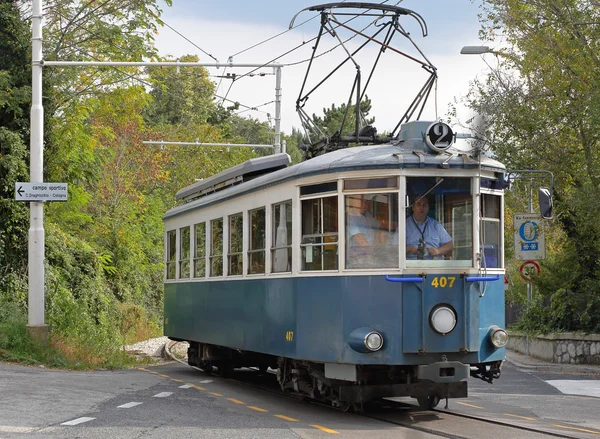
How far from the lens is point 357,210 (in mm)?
11617

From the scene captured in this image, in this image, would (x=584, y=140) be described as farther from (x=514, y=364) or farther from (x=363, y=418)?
(x=363, y=418)

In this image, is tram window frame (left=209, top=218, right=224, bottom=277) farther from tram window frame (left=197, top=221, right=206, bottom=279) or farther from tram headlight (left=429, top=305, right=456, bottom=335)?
tram headlight (left=429, top=305, right=456, bottom=335)

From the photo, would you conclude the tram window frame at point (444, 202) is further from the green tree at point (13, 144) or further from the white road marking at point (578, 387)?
the green tree at point (13, 144)

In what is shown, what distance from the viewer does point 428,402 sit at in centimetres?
1219

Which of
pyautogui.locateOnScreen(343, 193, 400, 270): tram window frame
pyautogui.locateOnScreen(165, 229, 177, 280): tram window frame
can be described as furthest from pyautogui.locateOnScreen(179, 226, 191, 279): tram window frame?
pyautogui.locateOnScreen(343, 193, 400, 270): tram window frame

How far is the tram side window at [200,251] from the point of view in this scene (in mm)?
16766

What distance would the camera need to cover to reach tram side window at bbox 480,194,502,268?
1177cm

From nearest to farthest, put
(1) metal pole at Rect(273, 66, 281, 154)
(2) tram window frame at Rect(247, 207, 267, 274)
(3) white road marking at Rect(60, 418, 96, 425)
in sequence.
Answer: (3) white road marking at Rect(60, 418, 96, 425) < (2) tram window frame at Rect(247, 207, 267, 274) < (1) metal pole at Rect(273, 66, 281, 154)

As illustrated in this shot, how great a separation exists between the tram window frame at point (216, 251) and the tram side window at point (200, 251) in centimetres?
51

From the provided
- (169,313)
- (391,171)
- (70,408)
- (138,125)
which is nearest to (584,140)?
(169,313)

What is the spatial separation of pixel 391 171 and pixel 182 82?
178ft

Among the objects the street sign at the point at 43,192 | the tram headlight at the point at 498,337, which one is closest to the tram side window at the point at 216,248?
the street sign at the point at 43,192

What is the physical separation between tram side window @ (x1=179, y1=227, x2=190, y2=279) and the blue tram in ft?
17.1

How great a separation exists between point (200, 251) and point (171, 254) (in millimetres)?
2493
